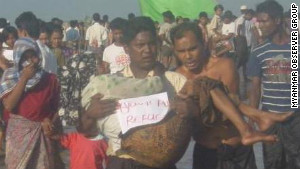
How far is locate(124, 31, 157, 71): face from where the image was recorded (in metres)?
5.39

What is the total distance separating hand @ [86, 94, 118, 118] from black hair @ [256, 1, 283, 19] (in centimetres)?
297

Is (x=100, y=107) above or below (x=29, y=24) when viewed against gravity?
below

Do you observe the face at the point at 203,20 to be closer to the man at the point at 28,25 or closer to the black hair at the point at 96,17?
the black hair at the point at 96,17

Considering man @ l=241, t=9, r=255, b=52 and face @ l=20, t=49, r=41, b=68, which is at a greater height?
man @ l=241, t=9, r=255, b=52

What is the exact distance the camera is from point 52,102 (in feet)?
23.1

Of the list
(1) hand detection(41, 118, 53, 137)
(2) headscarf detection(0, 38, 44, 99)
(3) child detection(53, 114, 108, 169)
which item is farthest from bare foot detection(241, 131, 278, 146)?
(2) headscarf detection(0, 38, 44, 99)

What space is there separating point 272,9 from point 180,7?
18142mm

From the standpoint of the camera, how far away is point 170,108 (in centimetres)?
525

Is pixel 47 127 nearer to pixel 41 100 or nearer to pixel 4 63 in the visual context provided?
pixel 41 100

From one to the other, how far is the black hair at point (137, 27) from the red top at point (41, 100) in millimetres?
1614

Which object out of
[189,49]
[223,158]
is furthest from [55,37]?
[189,49]

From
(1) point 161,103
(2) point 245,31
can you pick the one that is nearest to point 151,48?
(1) point 161,103

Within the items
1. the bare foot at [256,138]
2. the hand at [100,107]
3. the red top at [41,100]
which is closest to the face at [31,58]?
the red top at [41,100]

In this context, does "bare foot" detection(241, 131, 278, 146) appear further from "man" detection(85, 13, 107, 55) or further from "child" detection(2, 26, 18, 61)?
"man" detection(85, 13, 107, 55)
